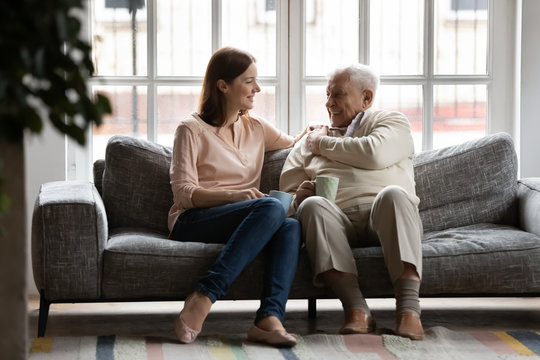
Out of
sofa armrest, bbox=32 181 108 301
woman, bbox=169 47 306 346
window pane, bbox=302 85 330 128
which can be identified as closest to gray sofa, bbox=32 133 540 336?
sofa armrest, bbox=32 181 108 301

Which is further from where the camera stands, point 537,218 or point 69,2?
point 537,218

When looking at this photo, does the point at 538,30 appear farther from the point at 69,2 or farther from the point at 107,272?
the point at 69,2

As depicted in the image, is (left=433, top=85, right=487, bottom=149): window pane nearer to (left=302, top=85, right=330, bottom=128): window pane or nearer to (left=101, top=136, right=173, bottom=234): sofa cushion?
(left=302, top=85, right=330, bottom=128): window pane

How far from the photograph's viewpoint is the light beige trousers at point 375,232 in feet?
9.25

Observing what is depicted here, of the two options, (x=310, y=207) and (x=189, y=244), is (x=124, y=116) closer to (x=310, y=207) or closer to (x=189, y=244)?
(x=189, y=244)

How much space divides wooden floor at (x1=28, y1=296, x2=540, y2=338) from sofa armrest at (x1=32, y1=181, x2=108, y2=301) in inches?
10.5

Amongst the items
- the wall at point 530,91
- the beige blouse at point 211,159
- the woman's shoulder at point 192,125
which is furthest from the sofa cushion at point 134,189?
the wall at point 530,91

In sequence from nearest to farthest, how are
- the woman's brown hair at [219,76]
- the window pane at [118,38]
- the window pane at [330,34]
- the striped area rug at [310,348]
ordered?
the striped area rug at [310,348], the woman's brown hair at [219,76], the window pane at [118,38], the window pane at [330,34]

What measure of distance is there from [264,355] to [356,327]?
39 cm

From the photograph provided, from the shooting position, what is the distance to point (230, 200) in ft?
9.81

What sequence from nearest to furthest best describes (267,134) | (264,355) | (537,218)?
(264,355) < (537,218) < (267,134)

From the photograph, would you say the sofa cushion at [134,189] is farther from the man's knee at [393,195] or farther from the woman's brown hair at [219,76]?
the man's knee at [393,195]

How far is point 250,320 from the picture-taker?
3266 millimetres

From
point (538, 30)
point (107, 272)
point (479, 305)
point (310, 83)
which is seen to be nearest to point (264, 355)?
point (107, 272)
